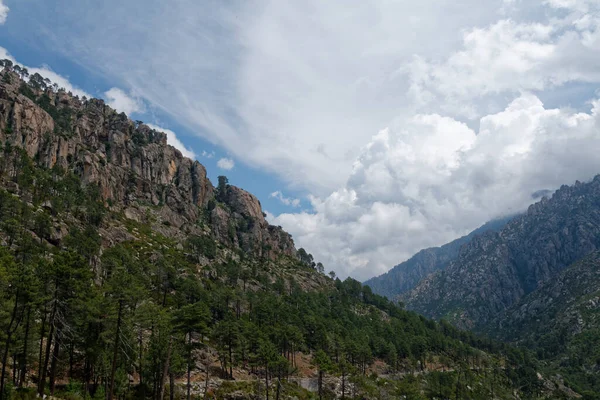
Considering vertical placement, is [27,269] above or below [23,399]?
above

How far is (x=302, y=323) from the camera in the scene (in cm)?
12581

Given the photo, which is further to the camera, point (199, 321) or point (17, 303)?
point (199, 321)

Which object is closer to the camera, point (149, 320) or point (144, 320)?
point (144, 320)

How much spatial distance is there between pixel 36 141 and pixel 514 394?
9105 inches

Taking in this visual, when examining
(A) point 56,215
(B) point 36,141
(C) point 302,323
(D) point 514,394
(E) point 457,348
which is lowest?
(D) point 514,394

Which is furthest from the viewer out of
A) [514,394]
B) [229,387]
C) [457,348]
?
[457,348]

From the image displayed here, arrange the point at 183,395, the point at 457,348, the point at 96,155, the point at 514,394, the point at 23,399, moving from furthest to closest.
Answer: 1. the point at 96,155
2. the point at 457,348
3. the point at 514,394
4. the point at 183,395
5. the point at 23,399

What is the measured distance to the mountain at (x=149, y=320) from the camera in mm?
44062

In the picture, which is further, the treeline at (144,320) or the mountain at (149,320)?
the mountain at (149,320)

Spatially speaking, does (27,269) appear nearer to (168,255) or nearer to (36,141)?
(168,255)

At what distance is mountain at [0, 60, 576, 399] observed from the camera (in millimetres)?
44062

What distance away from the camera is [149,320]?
51.5 meters

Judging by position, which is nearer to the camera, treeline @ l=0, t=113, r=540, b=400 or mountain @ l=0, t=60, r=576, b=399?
treeline @ l=0, t=113, r=540, b=400

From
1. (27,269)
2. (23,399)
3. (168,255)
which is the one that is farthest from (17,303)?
(168,255)
